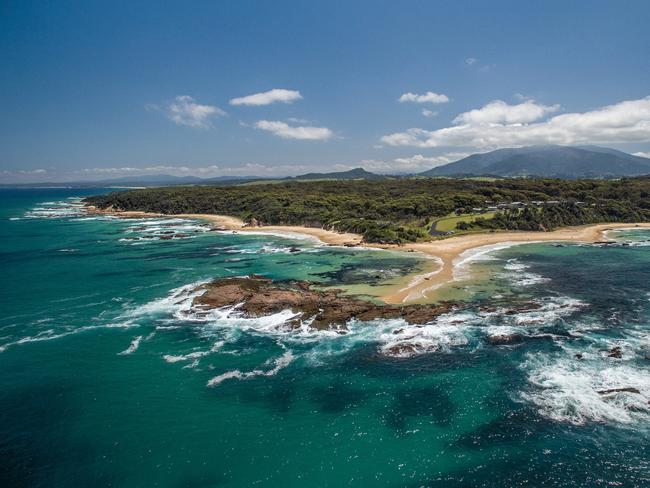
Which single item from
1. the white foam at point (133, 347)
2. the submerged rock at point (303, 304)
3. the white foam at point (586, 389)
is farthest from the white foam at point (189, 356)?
the white foam at point (586, 389)

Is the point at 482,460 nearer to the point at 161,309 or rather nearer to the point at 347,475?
the point at 347,475

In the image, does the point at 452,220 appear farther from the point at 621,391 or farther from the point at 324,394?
the point at 324,394

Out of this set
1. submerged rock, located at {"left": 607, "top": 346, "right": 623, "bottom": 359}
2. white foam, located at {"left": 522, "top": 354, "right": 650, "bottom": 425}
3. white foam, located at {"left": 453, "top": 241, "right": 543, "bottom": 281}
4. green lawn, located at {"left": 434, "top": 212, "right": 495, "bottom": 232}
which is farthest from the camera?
green lawn, located at {"left": 434, "top": 212, "right": 495, "bottom": 232}

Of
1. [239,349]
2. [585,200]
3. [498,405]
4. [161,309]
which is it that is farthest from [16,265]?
[585,200]

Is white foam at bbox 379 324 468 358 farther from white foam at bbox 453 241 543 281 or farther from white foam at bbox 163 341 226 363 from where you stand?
white foam at bbox 453 241 543 281

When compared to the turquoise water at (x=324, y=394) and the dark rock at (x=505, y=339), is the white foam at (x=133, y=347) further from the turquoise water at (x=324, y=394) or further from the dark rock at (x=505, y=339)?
the dark rock at (x=505, y=339)

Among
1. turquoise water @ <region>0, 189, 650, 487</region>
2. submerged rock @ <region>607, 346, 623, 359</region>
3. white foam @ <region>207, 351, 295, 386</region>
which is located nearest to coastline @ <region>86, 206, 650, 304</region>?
turquoise water @ <region>0, 189, 650, 487</region>
